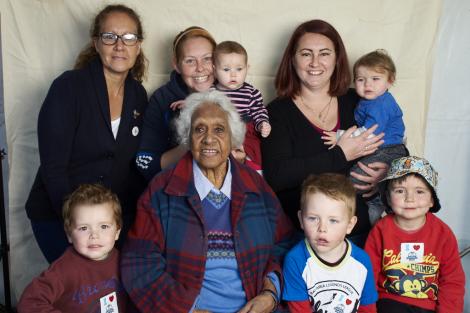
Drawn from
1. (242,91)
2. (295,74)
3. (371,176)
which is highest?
(295,74)

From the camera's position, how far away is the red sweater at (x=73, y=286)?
6.55ft

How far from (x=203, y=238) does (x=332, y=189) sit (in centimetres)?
62

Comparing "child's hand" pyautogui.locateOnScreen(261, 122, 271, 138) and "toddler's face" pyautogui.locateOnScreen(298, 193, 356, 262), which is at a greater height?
"child's hand" pyautogui.locateOnScreen(261, 122, 271, 138)

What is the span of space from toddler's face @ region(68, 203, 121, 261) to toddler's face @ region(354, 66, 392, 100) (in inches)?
62.4

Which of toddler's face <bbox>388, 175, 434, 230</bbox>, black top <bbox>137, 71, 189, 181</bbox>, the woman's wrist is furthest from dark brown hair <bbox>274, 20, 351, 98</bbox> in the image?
the woman's wrist

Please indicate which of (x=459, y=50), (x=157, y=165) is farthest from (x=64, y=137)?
(x=459, y=50)

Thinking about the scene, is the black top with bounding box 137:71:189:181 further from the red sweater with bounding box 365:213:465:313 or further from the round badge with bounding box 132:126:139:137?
the red sweater with bounding box 365:213:465:313

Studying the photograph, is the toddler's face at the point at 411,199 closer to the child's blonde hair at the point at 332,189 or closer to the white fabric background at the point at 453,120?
the child's blonde hair at the point at 332,189

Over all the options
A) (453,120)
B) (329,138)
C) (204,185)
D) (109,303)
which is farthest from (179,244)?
(453,120)

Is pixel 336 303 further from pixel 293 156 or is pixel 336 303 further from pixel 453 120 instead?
pixel 453 120

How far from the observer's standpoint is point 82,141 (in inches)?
100

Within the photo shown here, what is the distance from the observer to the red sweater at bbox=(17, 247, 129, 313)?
1995 mm

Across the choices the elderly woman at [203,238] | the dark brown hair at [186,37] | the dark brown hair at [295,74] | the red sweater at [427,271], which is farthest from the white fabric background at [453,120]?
the elderly woman at [203,238]

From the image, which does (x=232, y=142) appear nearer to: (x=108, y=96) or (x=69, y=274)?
(x=108, y=96)
